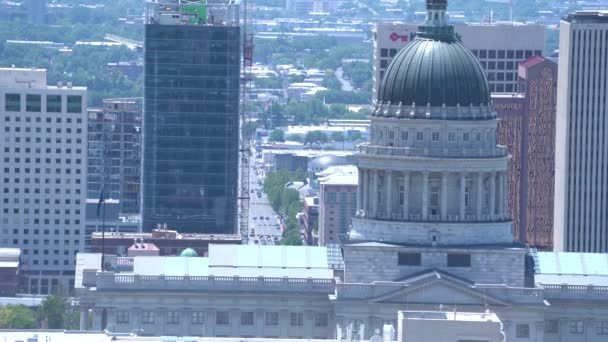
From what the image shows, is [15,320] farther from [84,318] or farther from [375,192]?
[375,192]

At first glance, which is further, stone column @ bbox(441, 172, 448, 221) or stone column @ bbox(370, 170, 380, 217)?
stone column @ bbox(370, 170, 380, 217)

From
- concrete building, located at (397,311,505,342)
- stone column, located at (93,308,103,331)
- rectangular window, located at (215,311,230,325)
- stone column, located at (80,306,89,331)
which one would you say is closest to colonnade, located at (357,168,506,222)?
rectangular window, located at (215,311,230,325)

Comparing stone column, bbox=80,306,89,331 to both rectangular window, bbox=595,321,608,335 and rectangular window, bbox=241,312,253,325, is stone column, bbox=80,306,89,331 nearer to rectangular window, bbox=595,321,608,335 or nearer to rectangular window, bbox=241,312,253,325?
rectangular window, bbox=241,312,253,325

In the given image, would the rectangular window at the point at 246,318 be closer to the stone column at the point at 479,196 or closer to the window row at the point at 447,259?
the window row at the point at 447,259

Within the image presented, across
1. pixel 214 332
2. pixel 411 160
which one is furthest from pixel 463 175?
pixel 214 332

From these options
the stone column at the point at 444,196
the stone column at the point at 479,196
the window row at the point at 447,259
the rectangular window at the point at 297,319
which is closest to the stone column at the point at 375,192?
the window row at the point at 447,259
